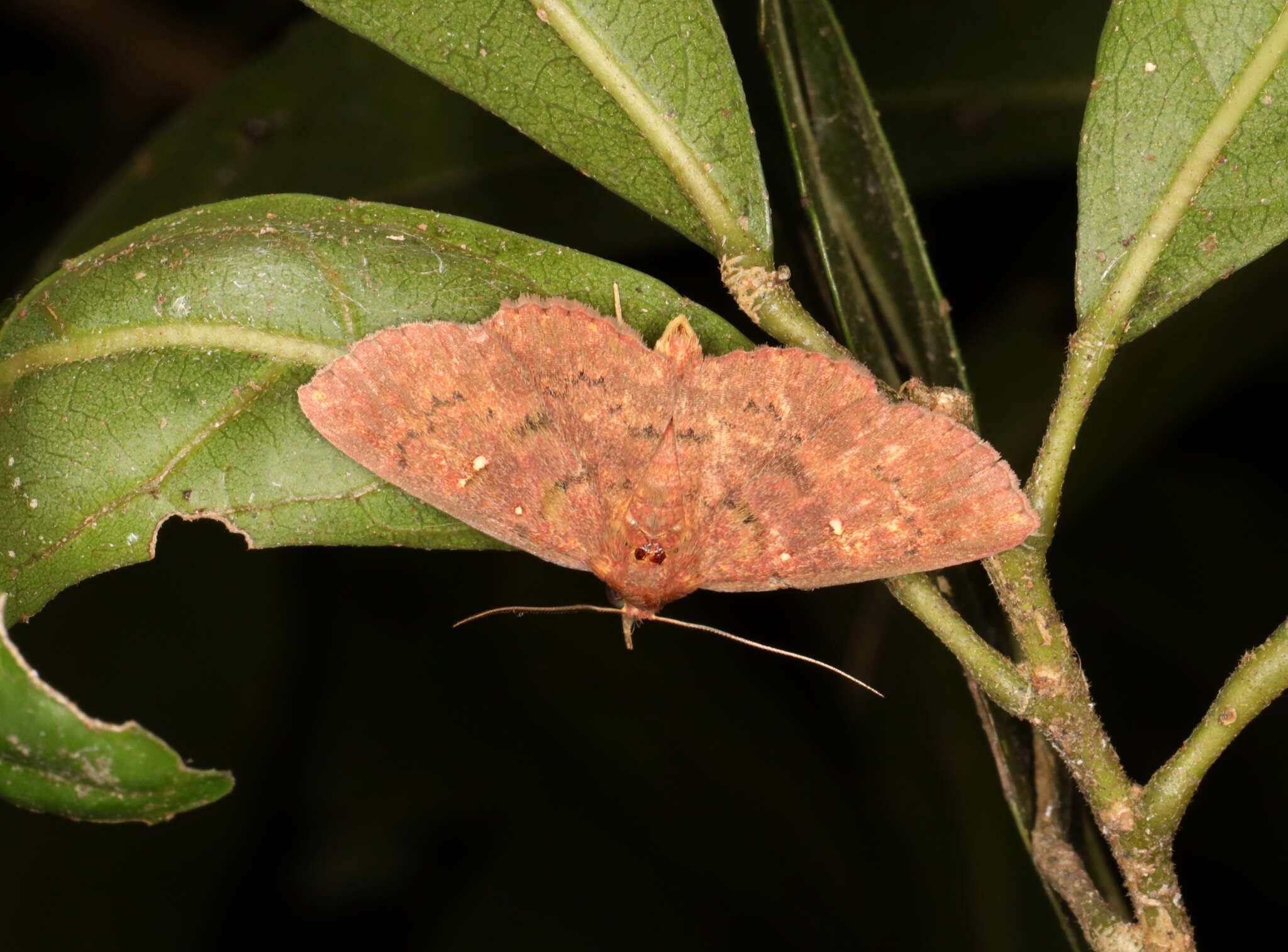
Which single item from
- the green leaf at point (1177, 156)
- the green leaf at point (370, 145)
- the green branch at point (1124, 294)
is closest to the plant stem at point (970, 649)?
the green branch at point (1124, 294)

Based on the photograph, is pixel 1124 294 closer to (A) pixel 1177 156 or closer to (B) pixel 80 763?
(A) pixel 1177 156

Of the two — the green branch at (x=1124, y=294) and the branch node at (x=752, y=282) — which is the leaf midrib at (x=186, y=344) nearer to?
the branch node at (x=752, y=282)

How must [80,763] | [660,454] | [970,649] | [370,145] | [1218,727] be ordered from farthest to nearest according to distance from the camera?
[370,145] < [660,454] < [970,649] < [1218,727] < [80,763]

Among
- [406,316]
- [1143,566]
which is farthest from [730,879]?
[406,316]

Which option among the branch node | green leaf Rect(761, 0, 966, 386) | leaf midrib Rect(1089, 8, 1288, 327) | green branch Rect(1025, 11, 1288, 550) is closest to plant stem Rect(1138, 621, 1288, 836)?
green branch Rect(1025, 11, 1288, 550)

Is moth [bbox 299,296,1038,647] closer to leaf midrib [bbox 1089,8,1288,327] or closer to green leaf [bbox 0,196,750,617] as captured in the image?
green leaf [bbox 0,196,750,617]

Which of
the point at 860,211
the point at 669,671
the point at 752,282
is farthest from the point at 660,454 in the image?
the point at 669,671
